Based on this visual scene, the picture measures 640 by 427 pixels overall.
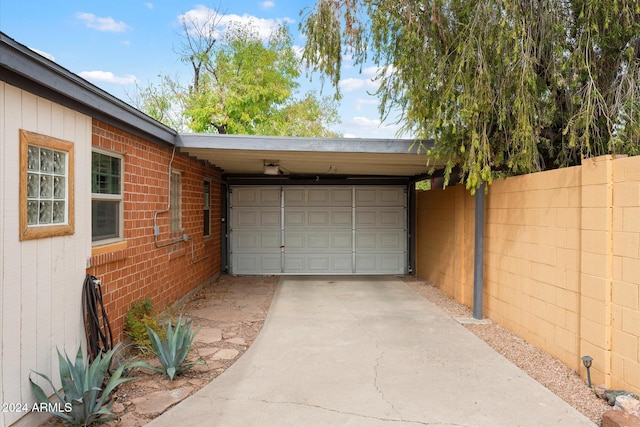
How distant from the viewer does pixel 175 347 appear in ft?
13.0

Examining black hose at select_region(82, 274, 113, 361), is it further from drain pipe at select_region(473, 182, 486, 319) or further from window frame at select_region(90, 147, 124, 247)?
drain pipe at select_region(473, 182, 486, 319)

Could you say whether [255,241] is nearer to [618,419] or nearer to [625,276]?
[625,276]

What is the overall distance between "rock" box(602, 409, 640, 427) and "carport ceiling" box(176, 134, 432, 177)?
13.5ft

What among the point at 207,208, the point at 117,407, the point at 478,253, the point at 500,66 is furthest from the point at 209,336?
the point at 500,66

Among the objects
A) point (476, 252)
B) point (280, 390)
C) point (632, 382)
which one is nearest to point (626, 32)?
point (476, 252)

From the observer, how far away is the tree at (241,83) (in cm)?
1627

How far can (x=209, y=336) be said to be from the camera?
5254mm

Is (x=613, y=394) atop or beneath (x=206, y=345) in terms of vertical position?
atop

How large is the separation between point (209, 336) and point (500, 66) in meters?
4.74

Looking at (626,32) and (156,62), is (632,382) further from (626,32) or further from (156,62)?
(156,62)

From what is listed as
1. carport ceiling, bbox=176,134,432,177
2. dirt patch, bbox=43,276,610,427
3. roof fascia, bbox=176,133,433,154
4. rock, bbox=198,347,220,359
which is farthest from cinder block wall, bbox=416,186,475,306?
rock, bbox=198,347,220,359

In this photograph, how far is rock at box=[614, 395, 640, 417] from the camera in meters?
3.01

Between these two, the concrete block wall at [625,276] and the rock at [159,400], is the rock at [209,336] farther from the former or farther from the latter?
the concrete block wall at [625,276]

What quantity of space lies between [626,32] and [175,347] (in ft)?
18.8
